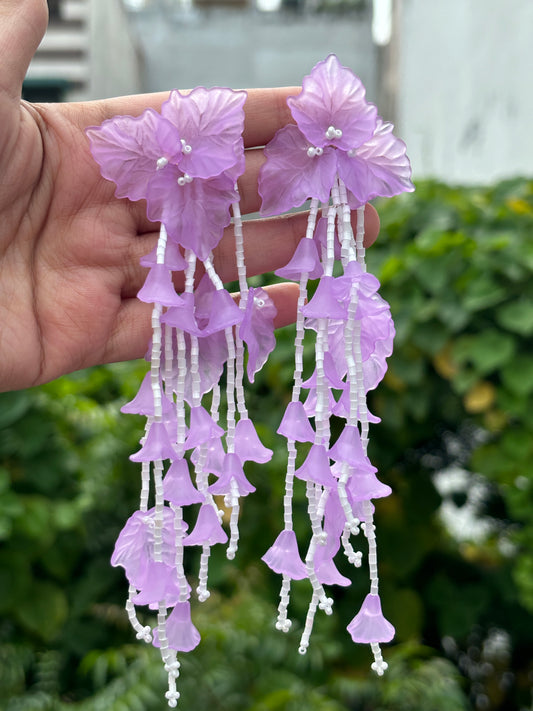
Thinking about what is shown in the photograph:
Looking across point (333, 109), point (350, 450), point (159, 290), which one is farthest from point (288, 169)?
point (350, 450)

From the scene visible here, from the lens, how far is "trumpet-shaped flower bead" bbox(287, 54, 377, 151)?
2.33 feet

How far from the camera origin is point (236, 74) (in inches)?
207

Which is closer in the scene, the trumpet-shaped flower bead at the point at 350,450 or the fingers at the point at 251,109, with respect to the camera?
the trumpet-shaped flower bead at the point at 350,450

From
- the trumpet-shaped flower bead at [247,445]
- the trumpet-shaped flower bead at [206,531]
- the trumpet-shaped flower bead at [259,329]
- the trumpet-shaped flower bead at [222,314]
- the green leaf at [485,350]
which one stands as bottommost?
the green leaf at [485,350]

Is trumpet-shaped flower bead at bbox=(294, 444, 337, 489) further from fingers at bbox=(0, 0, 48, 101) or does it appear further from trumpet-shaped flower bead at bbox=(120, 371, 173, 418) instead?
fingers at bbox=(0, 0, 48, 101)

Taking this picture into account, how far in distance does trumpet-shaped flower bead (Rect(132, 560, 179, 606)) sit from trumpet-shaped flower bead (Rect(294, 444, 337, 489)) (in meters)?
0.16

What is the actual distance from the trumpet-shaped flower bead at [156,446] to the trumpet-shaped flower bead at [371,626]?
236 mm

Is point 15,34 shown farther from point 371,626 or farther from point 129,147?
point 371,626

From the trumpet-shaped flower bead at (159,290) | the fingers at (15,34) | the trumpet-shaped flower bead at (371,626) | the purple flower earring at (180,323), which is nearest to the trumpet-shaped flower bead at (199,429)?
the purple flower earring at (180,323)

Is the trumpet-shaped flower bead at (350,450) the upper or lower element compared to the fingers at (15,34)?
lower

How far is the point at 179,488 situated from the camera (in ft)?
2.37

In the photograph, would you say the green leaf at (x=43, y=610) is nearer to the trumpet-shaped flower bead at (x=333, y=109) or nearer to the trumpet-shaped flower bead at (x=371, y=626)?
the trumpet-shaped flower bead at (x=371, y=626)

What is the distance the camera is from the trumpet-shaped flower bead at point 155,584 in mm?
699

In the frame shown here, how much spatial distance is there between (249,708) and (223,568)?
0.30 meters
